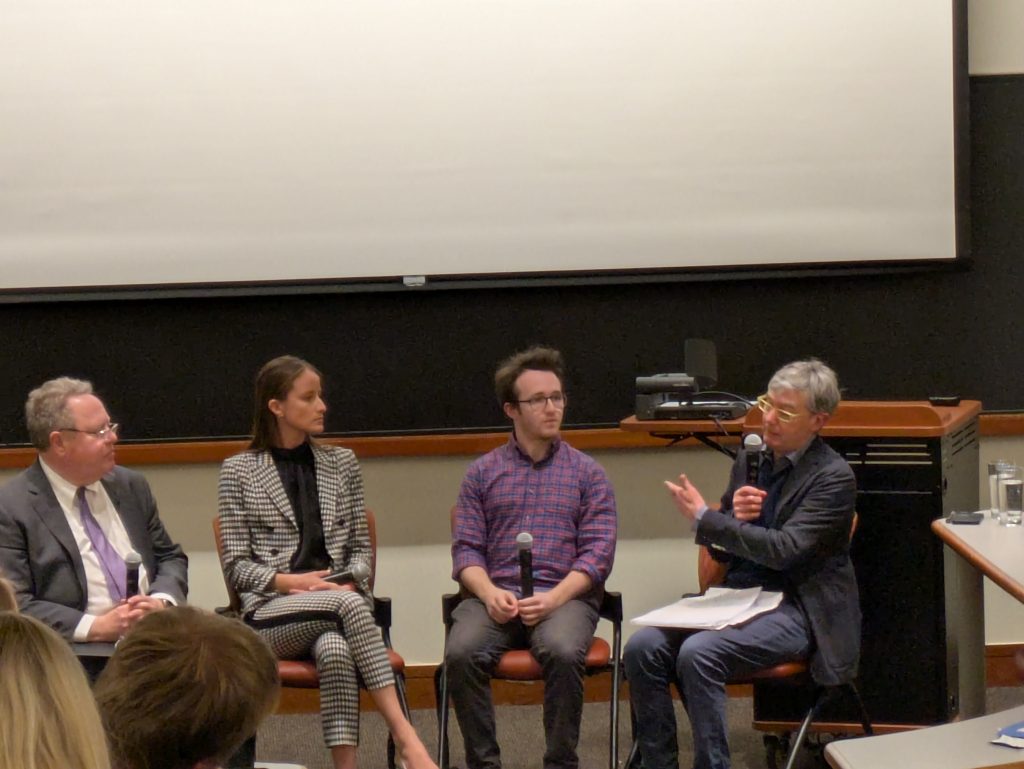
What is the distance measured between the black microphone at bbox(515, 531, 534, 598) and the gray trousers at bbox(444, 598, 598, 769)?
10cm

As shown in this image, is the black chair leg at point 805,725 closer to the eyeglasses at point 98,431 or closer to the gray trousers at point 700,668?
the gray trousers at point 700,668

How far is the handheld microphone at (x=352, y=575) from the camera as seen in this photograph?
380 cm

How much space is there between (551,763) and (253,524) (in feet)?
3.79

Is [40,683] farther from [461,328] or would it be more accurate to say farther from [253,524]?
[461,328]

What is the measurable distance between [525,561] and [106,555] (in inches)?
46.8

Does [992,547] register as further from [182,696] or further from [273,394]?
[182,696]

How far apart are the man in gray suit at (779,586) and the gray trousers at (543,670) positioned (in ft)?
0.56

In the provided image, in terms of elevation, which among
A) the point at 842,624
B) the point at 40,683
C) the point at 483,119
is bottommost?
the point at 842,624

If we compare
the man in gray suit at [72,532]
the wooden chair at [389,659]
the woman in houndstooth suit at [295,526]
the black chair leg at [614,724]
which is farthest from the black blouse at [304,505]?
the black chair leg at [614,724]

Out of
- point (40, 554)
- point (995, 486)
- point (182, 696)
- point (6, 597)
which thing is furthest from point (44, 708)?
point (995, 486)

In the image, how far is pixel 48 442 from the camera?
3.66 meters

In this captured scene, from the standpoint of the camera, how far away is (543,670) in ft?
12.2

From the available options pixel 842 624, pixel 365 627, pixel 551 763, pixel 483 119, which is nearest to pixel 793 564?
pixel 842 624

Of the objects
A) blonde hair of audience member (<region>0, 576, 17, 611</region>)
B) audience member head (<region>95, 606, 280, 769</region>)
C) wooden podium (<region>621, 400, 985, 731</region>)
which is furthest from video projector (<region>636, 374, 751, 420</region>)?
audience member head (<region>95, 606, 280, 769</region>)
